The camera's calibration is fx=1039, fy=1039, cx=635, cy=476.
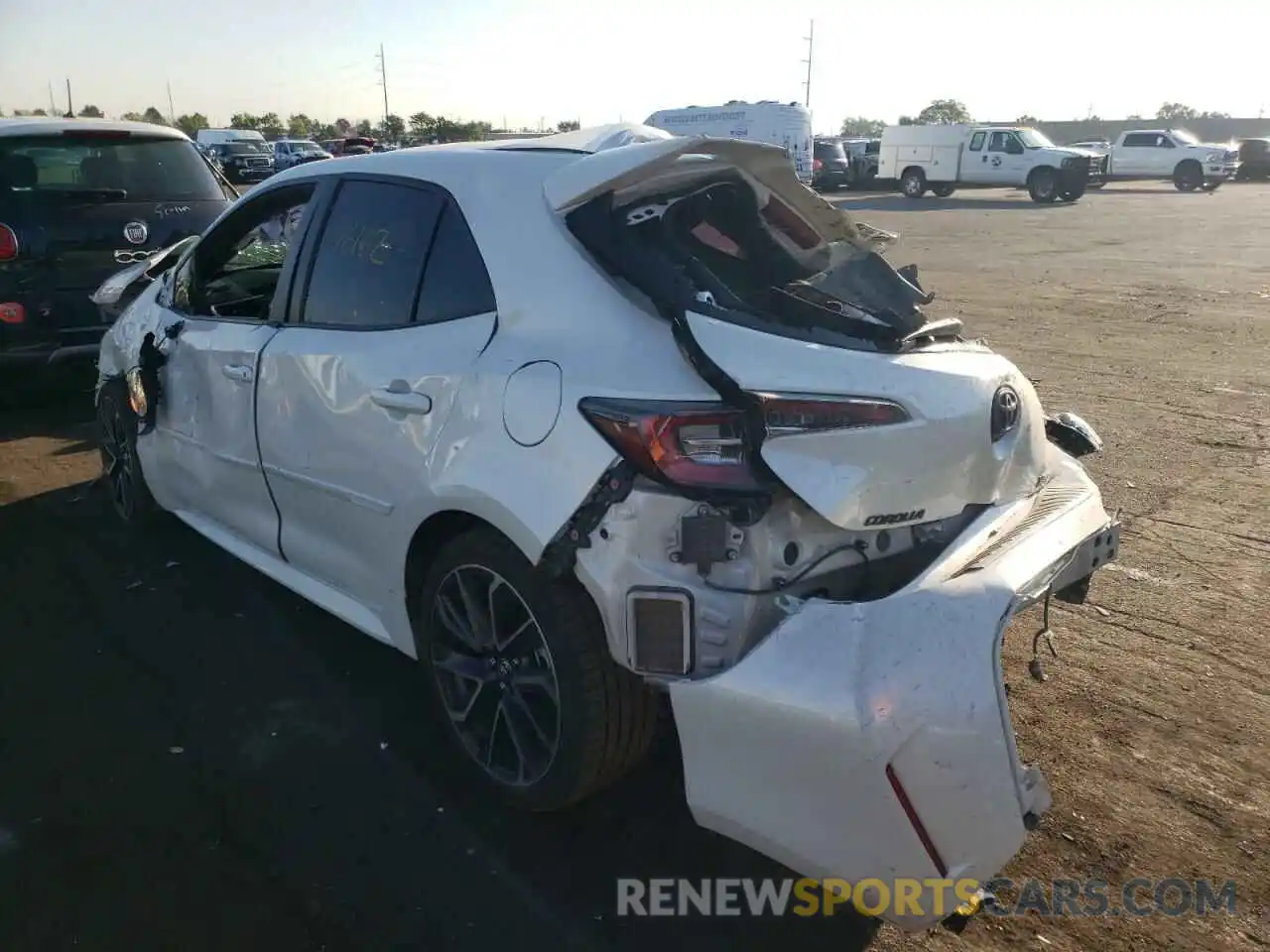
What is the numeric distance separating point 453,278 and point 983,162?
108 ft

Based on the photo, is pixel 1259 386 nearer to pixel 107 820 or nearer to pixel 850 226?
pixel 850 226

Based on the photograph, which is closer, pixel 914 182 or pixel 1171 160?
pixel 914 182

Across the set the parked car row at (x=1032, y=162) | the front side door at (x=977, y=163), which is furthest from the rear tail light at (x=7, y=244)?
the front side door at (x=977, y=163)

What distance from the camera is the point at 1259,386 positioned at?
7.67m

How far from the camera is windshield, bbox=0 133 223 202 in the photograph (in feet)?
22.9

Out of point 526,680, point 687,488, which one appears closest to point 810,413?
point 687,488

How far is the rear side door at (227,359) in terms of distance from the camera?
3912mm

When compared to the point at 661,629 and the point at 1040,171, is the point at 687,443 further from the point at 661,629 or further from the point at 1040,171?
the point at 1040,171

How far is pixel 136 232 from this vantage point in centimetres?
721

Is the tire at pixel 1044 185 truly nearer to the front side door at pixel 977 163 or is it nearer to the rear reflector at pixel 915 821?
the front side door at pixel 977 163

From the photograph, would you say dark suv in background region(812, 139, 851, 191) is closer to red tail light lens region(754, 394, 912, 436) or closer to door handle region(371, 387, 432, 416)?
door handle region(371, 387, 432, 416)

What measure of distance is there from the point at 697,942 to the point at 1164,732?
1762mm

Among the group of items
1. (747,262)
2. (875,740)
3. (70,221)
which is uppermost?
(747,262)

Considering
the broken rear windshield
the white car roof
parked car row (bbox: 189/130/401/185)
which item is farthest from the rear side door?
parked car row (bbox: 189/130/401/185)
